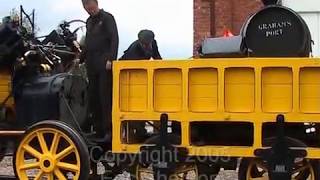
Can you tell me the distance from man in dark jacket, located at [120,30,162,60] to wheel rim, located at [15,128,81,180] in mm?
1531

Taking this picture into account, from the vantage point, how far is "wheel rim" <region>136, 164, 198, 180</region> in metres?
6.50

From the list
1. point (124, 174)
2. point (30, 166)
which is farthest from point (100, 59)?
point (124, 174)

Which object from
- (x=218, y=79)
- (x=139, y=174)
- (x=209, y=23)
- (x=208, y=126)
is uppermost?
(x=209, y=23)

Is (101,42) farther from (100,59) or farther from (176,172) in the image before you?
(176,172)

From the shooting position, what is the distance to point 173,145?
627 cm

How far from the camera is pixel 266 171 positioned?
630 cm

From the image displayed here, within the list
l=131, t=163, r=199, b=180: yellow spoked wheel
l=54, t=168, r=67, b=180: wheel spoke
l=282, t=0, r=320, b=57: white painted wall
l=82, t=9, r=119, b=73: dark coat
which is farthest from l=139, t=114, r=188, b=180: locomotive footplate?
l=282, t=0, r=320, b=57: white painted wall

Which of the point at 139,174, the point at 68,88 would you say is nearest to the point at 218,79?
A: the point at 139,174

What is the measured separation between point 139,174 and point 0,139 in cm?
165

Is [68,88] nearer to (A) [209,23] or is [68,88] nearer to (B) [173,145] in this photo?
(B) [173,145]

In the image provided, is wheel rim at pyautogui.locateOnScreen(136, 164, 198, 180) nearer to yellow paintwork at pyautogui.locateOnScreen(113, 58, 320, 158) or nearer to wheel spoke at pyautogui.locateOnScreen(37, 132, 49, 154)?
yellow paintwork at pyautogui.locateOnScreen(113, 58, 320, 158)

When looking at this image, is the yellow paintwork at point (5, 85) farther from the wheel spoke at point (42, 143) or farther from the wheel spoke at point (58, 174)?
the wheel spoke at point (58, 174)

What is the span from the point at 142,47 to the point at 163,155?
197 cm

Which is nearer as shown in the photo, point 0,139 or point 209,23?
point 0,139
